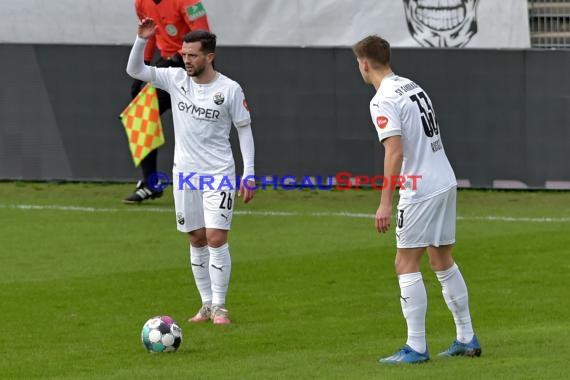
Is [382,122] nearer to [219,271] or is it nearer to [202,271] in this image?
[219,271]

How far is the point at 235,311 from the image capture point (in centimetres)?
1155

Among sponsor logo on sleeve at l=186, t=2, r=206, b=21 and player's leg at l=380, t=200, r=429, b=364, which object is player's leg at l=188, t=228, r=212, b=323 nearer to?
player's leg at l=380, t=200, r=429, b=364

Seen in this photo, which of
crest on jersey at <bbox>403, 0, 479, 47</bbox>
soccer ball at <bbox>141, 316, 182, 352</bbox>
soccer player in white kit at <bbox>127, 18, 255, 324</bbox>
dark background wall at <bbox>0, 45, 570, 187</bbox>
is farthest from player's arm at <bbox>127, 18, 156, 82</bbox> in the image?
crest on jersey at <bbox>403, 0, 479, 47</bbox>

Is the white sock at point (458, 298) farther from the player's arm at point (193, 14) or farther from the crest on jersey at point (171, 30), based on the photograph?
the crest on jersey at point (171, 30)

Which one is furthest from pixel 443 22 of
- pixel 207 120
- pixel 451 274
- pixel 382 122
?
pixel 382 122

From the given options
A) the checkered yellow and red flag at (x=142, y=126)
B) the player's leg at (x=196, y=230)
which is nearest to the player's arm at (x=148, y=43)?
the checkered yellow and red flag at (x=142, y=126)

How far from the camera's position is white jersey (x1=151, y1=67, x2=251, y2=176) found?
11062 mm

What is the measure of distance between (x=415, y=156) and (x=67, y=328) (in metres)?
3.23

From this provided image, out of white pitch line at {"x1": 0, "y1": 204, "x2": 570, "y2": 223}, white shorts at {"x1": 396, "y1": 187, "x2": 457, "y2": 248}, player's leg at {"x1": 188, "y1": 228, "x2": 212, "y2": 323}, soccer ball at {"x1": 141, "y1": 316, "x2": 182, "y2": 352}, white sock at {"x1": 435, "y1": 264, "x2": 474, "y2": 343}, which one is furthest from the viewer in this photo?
white pitch line at {"x1": 0, "y1": 204, "x2": 570, "y2": 223}

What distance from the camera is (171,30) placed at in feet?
55.0

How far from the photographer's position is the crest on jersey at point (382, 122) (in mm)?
8875

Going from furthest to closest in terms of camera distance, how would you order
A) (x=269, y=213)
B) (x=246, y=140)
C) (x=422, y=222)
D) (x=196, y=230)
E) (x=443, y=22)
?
1. (x=443, y=22)
2. (x=269, y=213)
3. (x=196, y=230)
4. (x=246, y=140)
5. (x=422, y=222)

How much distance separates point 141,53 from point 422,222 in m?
3.06

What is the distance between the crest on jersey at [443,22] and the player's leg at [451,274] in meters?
10.8
